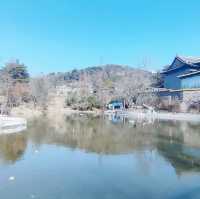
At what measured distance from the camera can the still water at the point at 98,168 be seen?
17.8 ft

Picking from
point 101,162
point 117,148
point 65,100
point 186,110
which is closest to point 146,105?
point 186,110

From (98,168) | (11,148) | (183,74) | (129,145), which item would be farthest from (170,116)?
(98,168)

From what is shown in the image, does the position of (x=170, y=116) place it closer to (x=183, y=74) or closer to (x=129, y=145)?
(x=183, y=74)

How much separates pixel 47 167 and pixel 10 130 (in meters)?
6.69

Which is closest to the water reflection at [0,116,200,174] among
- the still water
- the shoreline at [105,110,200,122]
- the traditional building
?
the still water

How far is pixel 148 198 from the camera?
5078 mm

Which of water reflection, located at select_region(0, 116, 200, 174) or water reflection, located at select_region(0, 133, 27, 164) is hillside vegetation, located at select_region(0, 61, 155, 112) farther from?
water reflection, located at select_region(0, 116, 200, 174)

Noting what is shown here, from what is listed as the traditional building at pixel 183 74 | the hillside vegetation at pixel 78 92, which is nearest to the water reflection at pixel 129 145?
the traditional building at pixel 183 74

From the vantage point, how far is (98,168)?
7.37m

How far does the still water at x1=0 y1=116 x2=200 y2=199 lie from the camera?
5418 millimetres

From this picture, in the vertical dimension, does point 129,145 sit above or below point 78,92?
below

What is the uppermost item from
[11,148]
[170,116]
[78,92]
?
[78,92]

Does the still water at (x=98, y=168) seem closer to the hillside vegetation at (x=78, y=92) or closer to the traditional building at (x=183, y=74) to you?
the traditional building at (x=183, y=74)

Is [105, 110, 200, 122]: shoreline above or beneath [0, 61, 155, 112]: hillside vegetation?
beneath
